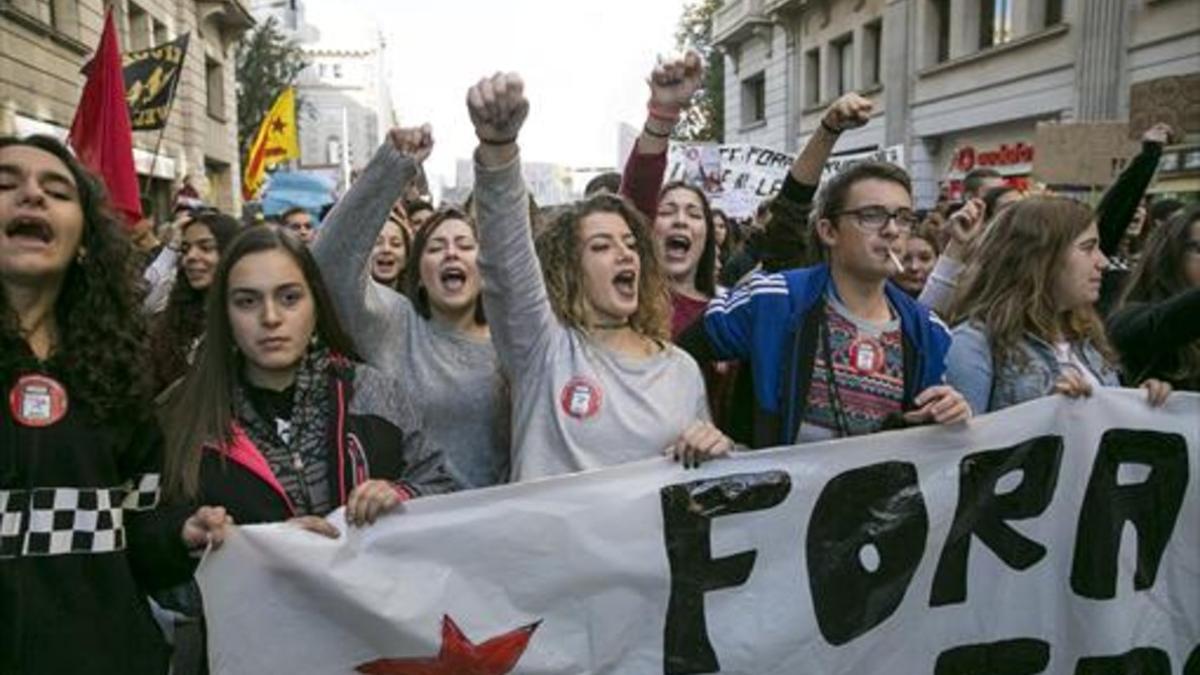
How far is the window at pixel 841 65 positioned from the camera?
2528cm

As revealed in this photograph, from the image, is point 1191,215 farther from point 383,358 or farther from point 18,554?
point 18,554

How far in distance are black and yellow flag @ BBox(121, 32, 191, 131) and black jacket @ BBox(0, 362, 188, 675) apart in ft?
22.6

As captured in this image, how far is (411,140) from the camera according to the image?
2.97 meters

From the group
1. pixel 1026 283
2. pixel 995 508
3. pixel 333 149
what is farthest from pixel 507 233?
pixel 333 149

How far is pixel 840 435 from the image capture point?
9.17 ft

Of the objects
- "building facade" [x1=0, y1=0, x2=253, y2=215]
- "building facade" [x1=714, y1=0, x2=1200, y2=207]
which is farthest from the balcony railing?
"building facade" [x1=0, y1=0, x2=253, y2=215]

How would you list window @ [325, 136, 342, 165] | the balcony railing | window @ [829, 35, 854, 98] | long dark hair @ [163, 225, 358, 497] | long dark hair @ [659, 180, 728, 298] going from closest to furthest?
long dark hair @ [163, 225, 358, 497]
long dark hair @ [659, 180, 728, 298]
window @ [829, 35, 854, 98]
the balcony railing
window @ [325, 136, 342, 165]

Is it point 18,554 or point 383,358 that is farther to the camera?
point 383,358

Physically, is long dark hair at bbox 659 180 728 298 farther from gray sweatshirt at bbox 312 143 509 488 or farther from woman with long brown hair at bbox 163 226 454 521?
woman with long brown hair at bbox 163 226 454 521

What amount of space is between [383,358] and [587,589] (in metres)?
1.05

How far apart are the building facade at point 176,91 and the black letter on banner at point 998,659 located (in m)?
6.64

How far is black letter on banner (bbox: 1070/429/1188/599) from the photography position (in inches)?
109

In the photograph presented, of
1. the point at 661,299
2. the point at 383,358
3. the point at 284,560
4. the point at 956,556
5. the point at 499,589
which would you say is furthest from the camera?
the point at 383,358

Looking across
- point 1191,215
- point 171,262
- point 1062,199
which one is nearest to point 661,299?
point 1062,199
